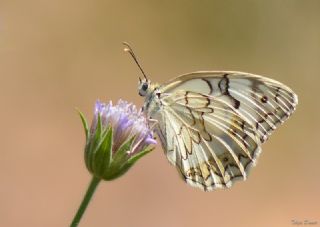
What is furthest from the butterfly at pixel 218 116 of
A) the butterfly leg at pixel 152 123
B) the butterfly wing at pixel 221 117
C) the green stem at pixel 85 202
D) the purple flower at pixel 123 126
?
the green stem at pixel 85 202

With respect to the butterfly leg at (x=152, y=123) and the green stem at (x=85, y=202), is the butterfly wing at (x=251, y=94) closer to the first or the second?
the butterfly leg at (x=152, y=123)

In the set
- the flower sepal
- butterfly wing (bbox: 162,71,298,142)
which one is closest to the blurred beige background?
butterfly wing (bbox: 162,71,298,142)

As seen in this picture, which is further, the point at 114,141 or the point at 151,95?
the point at 151,95

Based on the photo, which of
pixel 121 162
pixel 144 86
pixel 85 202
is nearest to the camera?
pixel 85 202

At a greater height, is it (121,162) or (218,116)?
(218,116)

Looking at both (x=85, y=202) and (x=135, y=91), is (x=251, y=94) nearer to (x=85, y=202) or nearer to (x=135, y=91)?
(x=85, y=202)

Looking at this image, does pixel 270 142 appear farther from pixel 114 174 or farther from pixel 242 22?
pixel 114 174

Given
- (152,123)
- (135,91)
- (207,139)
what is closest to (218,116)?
(207,139)

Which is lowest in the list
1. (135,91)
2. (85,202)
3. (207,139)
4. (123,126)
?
(85,202)
